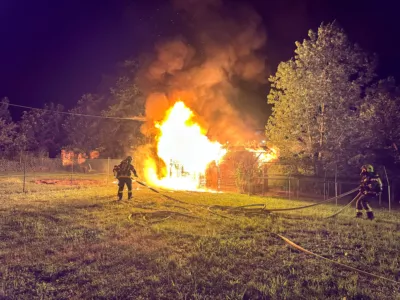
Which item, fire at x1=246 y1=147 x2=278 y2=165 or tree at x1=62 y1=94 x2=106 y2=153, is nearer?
fire at x1=246 y1=147 x2=278 y2=165

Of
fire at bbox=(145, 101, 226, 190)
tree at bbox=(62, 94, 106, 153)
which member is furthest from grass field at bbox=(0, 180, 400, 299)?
tree at bbox=(62, 94, 106, 153)

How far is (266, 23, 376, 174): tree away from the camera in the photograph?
18203 millimetres

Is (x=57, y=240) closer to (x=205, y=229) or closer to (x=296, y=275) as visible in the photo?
(x=205, y=229)

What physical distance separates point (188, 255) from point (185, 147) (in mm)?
16397

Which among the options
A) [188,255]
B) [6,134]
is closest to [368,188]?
[188,255]

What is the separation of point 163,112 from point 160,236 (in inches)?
635

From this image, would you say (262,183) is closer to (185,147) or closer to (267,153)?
(267,153)

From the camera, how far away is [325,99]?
18.4 meters

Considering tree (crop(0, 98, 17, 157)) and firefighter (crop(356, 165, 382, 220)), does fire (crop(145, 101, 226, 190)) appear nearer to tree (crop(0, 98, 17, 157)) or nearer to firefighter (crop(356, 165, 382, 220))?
firefighter (crop(356, 165, 382, 220))

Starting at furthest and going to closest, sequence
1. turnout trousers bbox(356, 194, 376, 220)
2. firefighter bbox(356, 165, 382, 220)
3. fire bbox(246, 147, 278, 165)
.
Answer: fire bbox(246, 147, 278, 165) → turnout trousers bbox(356, 194, 376, 220) → firefighter bbox(356, 165, 382, 220)

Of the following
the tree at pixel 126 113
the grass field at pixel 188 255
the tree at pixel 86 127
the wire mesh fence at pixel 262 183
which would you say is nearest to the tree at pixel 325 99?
the wire mesh fence at pixel 262 183

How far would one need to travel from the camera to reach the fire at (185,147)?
21703 mm

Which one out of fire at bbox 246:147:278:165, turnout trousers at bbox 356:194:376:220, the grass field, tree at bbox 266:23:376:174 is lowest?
the grass field

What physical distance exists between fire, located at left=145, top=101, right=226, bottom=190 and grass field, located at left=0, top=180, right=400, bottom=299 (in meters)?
10.8
